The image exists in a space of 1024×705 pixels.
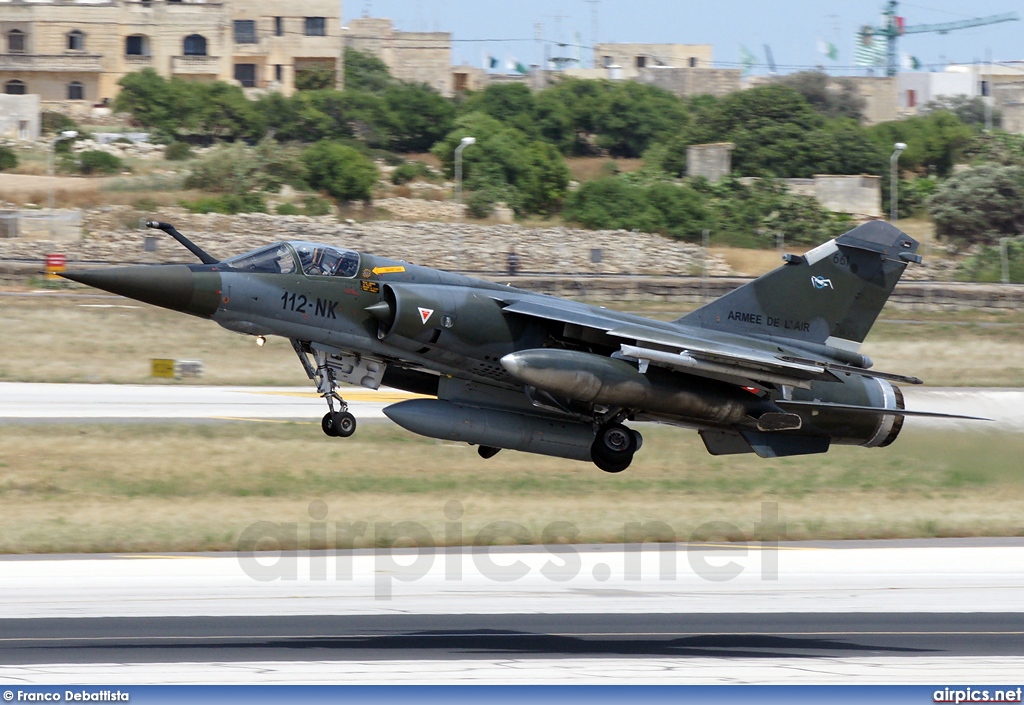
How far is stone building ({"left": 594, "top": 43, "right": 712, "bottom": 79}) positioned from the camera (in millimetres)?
194000

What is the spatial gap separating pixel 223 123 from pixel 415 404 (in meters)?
87.8

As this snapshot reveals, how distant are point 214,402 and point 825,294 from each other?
2081 cm

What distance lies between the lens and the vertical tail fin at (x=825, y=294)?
22.2 meters

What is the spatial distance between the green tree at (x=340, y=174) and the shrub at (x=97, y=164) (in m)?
12.4

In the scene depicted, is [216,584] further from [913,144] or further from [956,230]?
[913,144]

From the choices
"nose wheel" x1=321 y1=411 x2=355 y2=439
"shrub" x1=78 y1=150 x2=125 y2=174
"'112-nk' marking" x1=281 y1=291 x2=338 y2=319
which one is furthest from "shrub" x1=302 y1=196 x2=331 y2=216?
"nose wheel" x1=321 y1=411 x2=355 y2=439

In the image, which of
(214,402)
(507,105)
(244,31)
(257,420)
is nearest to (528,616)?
(257,420)

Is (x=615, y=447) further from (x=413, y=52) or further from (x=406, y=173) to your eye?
(x=413, y=52)

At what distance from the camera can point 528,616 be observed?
20.8 metres

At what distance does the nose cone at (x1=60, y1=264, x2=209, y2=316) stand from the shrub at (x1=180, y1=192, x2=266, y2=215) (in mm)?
56463

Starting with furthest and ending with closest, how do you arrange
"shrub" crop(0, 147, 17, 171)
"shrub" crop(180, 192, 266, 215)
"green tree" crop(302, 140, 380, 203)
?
1. "shrub" crop(0, 147, 17, 171)
2. "green tree" crop(302, 140, 380, 203)
3. "shrub" crop(180, 192, 266, 215)

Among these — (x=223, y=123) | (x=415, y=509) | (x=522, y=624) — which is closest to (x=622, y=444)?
(x=522, y=624)

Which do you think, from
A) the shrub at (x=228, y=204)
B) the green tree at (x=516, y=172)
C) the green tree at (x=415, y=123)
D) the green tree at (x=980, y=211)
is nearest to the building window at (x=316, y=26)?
the green tree at (x=415, y=123)

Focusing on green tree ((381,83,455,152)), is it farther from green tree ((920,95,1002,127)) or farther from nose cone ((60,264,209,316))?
nose cone ((60,264,209,316))
